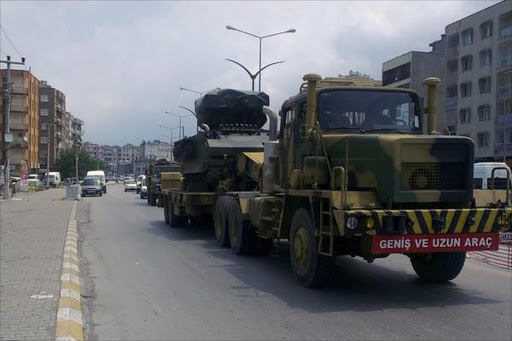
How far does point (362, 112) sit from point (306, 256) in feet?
7.58

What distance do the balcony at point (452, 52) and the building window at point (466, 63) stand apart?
1472 mm

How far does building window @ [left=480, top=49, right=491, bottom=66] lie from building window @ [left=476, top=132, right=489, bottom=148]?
22.4 feet

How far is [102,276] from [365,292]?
4.64 metres

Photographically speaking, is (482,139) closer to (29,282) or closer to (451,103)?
(451,103)

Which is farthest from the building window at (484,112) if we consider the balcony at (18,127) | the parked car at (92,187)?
the balcony at (18,127)

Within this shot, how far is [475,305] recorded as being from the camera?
26.3 ft

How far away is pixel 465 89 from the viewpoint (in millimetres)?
61844

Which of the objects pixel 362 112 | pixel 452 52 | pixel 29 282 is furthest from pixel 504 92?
pixel 29 282

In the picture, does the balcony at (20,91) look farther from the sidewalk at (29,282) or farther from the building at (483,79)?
the sidewalk at (29,282)

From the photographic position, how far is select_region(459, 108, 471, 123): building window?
200 ft

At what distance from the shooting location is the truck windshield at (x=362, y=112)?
9.09 meters

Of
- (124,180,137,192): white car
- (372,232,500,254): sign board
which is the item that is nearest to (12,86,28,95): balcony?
(124,180,137,192): white car

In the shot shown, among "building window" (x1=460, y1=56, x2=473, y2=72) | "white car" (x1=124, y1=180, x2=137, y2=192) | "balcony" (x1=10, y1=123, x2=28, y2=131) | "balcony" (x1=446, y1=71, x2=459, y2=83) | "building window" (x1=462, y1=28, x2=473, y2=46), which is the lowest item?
"white car" (x1=124, y1=180, x2=137, y2=192)

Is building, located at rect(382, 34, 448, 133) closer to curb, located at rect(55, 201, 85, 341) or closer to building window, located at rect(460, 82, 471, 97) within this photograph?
building window, located at rect(460, 82, 471, 97)
